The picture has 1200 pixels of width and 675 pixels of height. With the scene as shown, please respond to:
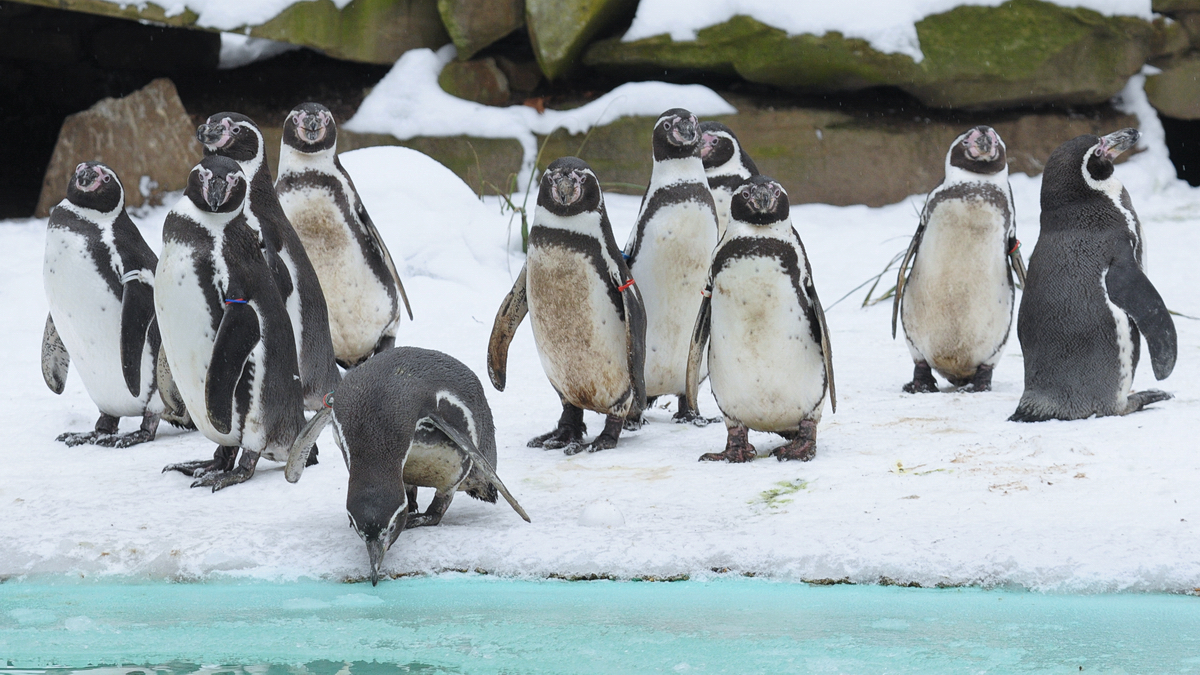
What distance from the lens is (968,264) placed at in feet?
15.2

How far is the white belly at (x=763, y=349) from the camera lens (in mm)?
3596

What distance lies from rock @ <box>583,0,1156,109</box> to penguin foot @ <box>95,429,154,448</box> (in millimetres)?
5106

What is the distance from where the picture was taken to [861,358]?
18.1 ft

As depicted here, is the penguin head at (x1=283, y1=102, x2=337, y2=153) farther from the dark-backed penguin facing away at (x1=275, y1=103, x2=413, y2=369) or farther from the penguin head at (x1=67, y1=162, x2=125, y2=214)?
the penguin head at (x1=67, y1=162, x2=125, y2=214)

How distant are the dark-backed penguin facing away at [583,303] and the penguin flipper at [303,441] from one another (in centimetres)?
101

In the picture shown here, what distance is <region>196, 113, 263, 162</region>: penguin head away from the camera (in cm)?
435

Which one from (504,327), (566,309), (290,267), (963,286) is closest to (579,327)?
(566,309)

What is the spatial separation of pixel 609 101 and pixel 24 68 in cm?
528

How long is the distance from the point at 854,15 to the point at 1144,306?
15.0ft

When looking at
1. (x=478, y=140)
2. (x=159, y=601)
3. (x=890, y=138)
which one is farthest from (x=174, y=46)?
(x=159, y=601)

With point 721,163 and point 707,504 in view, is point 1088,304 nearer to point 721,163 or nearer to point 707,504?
point 721,163

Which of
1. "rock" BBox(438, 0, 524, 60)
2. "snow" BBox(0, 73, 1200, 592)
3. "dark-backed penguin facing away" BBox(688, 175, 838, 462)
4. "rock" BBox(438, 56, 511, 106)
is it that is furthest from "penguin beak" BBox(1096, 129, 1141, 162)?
"rock" BBox(438, 56, 511, 106)

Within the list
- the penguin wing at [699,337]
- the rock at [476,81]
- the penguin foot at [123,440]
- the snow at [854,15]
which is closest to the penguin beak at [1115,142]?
the penguin wing at [699,337]

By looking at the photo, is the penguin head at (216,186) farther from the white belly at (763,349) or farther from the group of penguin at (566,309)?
the white belly at (763,349)
